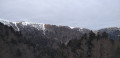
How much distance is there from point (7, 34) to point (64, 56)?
37.4 meters

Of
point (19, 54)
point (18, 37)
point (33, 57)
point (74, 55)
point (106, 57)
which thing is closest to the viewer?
point (106, 57)

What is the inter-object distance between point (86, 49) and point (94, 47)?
2.53 m

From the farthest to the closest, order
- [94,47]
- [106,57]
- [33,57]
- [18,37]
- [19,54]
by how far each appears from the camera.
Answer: [18,37], [33,57], [19,54], [94,47], [106,57]

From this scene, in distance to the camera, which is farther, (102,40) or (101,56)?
(102,40)

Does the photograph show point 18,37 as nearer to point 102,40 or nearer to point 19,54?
point 19,54

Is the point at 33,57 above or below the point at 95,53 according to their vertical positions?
below

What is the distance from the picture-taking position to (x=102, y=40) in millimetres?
56188

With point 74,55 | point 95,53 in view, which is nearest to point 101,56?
point 95,53

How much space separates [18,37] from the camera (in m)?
102

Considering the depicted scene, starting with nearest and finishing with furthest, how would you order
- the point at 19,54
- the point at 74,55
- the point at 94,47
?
1. the point at 94,47
2. the point at 74,55
3. the point at 19,54

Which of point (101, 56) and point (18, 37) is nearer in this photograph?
point (101, 56)

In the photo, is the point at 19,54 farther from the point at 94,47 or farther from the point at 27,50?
the point at 94,47

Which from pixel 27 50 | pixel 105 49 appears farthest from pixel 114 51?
pixel 27 50

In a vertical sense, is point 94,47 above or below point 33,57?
above
